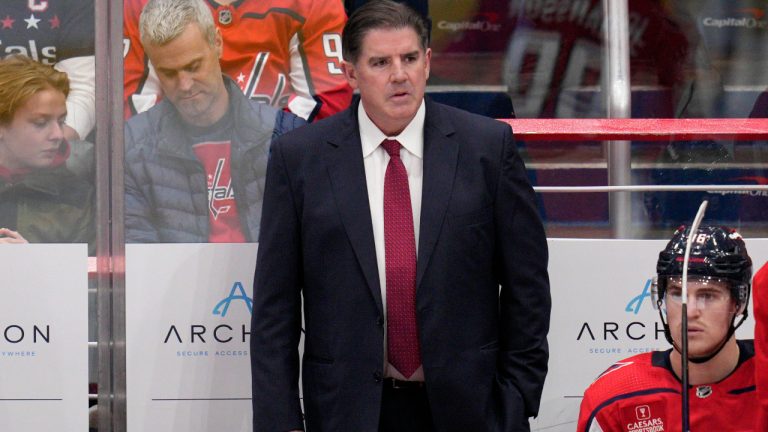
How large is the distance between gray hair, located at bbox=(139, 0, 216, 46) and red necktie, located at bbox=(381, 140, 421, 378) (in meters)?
0.62

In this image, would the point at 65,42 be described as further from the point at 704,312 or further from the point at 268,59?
the point at 704,312

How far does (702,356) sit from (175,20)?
1.25 metres

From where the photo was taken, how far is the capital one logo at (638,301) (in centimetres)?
258

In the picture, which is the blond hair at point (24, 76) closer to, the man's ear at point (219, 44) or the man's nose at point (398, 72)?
the man's ear at point (219, 44)

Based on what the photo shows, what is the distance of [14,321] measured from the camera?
251 centimetres

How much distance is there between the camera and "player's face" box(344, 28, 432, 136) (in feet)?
7.41

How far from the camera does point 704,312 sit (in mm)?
2211

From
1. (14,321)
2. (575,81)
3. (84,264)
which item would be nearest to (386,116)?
(84,264)

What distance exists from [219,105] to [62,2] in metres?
0.39

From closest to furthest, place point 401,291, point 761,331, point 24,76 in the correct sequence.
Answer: point 761,331 < point 401,291 < point 24,76

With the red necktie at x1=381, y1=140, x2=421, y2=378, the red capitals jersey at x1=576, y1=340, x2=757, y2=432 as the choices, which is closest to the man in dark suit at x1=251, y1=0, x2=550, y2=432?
the red necktie at x1=381, y1=140, x2=421, y2=378

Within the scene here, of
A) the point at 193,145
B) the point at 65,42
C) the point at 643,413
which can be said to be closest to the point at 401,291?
the point at 643,413

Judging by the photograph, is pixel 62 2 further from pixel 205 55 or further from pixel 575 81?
pixel 575 81

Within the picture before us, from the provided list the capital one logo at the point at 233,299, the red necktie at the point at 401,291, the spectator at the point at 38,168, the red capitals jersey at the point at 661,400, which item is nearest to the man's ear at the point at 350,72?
the red necktie at the point at 401,291
